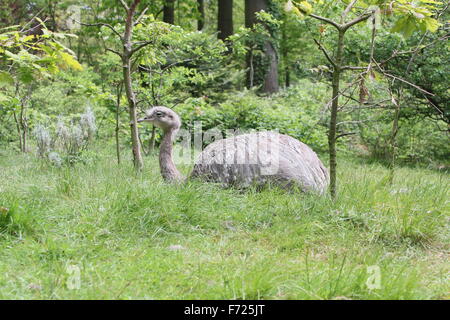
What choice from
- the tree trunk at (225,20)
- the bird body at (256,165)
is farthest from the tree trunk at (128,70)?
the tree trunk at (225,20)

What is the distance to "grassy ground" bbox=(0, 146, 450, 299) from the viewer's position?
271cm

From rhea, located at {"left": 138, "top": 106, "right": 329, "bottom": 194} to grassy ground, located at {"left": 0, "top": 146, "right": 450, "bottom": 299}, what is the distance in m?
0.26

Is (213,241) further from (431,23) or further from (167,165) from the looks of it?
(431,23)

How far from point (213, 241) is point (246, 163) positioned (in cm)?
159

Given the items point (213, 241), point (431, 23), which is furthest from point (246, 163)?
point (431, 23)

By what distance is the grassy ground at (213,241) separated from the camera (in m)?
2.71

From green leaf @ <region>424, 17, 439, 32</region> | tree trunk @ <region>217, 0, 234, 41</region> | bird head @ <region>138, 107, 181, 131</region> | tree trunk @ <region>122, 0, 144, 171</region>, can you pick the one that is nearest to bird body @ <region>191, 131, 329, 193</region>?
bird head @ <region>138, 107, 181, 131</region>

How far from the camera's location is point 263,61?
45.7 ft

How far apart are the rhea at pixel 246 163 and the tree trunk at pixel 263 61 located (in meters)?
8.65

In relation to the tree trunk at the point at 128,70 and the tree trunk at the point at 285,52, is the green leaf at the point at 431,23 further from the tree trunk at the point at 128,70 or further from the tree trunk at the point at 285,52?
the tree trunk at the point at 285,52

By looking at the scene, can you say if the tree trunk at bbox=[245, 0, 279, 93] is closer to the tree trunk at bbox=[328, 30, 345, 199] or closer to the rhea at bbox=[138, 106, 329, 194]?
the rhea at bbox=[138, 106, 329, 194]
